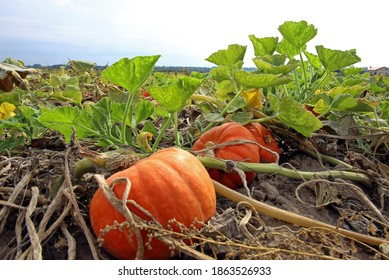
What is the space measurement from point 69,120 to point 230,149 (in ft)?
2.37

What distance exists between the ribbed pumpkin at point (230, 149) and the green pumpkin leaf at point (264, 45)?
25.7 inches

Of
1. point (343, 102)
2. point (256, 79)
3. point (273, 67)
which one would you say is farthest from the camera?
point (343, 102)

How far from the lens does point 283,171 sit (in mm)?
1928

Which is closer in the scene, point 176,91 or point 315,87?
point 176,91

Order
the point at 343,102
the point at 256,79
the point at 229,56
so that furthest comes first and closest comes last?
the point at 229,56
the point at 343,102
the point at 256,79

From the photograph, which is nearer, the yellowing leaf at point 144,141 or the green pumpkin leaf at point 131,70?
the green pumpkin leaf at point 131,70

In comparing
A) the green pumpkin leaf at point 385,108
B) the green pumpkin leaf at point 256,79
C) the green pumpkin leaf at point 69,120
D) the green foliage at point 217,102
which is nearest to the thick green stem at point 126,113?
the green foliage at point 217,102

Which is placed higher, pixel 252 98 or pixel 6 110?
pixel 252 98

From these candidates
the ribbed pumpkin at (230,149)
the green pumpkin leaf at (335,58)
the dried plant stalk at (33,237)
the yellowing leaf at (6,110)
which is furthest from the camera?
the yellowing leaf at (6,110)

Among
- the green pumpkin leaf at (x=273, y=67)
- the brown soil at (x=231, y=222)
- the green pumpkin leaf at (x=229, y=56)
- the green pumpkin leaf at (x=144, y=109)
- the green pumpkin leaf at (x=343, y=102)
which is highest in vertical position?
the green pumpkin leaf at (x=229, y=56)

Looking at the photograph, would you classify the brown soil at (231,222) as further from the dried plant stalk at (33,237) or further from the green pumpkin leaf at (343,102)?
the green pumpkin leaf at (343,102)

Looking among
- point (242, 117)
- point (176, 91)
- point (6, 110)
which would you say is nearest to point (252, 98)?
point (242, 117)

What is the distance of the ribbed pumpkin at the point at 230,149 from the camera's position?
1921 mm

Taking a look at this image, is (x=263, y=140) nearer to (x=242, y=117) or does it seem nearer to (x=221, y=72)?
(x=242, y=117)
